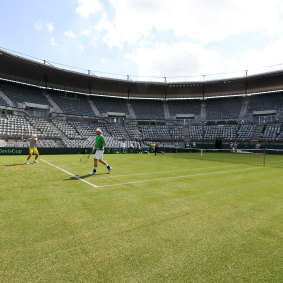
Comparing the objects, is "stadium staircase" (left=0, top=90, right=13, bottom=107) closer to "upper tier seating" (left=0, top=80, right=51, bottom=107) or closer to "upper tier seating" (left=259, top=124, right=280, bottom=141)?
"upper tier seating" (left=0, top=80, right=51, bottom=107)

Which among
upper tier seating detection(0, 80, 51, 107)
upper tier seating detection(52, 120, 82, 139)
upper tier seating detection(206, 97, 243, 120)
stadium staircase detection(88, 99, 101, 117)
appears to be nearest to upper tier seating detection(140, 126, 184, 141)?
upper tier seating detection(206, 97, 243, 120)

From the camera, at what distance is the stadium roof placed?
37903 millimetres

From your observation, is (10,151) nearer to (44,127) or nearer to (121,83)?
(44,127)

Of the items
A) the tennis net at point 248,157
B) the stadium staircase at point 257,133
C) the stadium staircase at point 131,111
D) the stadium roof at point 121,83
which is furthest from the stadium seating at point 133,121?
the tennis net at point 248,157

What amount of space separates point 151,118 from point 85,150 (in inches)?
1050

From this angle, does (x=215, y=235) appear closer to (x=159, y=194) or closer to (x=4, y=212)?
(x=159, y=194)

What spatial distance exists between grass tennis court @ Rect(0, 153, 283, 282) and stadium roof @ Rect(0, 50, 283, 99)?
3796 cm

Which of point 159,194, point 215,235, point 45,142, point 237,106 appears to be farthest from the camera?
point 237,106

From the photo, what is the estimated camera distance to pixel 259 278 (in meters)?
2.25

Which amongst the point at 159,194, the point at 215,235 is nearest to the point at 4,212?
the point at 159,194

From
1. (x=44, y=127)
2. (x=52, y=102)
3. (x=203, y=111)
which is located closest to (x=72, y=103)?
(x=52, y=102)

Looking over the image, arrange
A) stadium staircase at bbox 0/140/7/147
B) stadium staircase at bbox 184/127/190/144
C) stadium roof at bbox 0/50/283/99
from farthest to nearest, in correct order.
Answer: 1. stadium staircase at bbox 184/127/190/144
2. stadium roof at bbox 0/50/283/99
3. stadium staircase at bbox 0/140/7/147

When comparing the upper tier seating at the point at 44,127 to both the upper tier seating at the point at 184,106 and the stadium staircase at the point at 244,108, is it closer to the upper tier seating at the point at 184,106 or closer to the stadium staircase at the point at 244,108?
the upper tier seating at the point at 184,106

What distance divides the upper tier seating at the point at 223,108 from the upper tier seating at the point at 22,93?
132 feet
